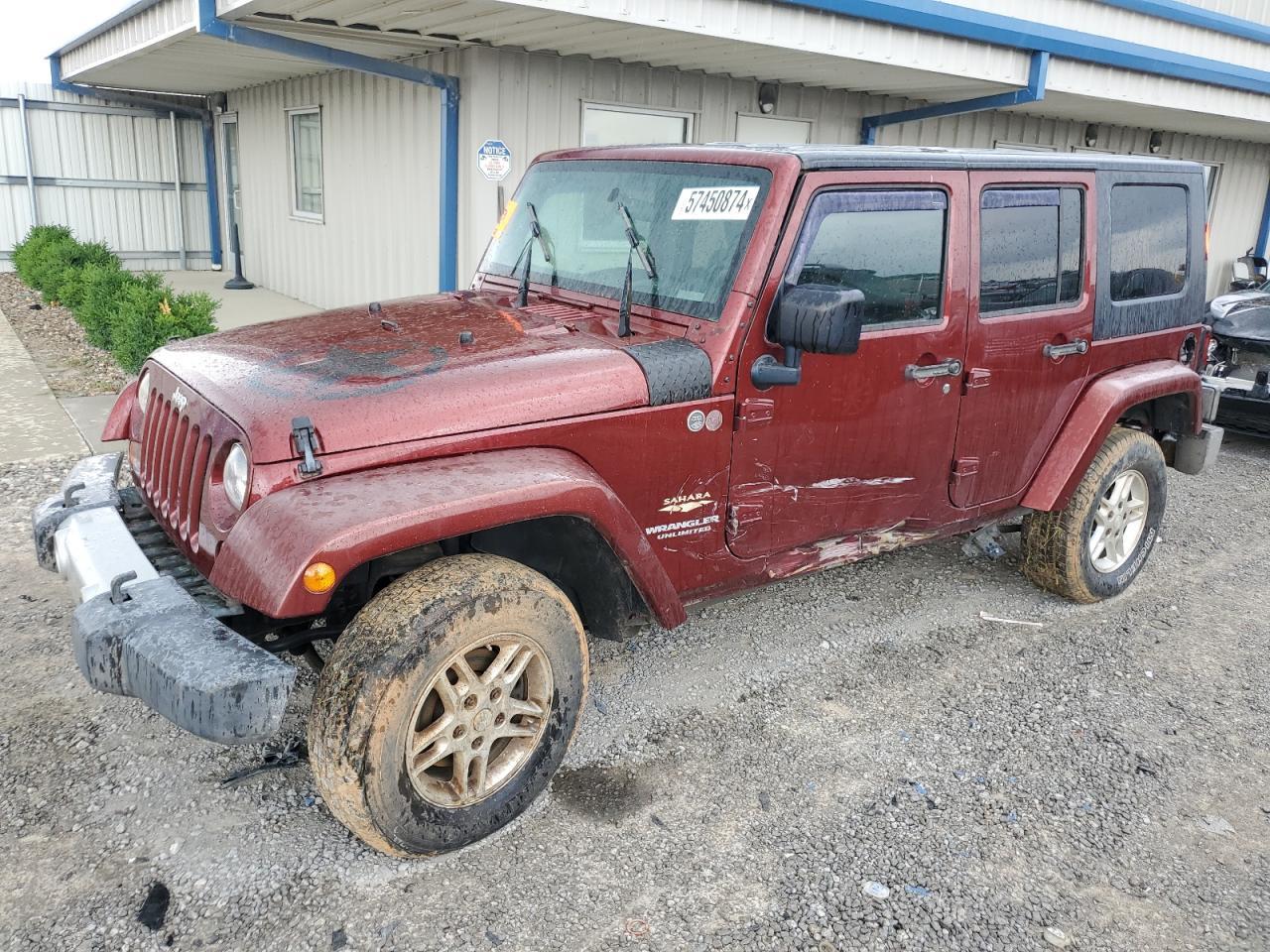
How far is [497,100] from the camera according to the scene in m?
7.84

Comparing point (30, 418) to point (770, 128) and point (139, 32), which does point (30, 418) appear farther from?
point (770, 128)

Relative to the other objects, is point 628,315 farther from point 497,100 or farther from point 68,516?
point 497,100

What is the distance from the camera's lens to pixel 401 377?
279 centimetres

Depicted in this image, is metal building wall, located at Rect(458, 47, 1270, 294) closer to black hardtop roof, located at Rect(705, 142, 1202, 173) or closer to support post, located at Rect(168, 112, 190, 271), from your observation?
black hardtop roof, located at Rect(705, 142, 1202, 173)

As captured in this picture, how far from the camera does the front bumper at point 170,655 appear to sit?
226 cm

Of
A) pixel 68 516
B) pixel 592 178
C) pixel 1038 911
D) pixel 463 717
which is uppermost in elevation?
pixel 592 178

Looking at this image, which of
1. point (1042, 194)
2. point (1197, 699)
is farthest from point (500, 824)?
Result: point (1042, 194)

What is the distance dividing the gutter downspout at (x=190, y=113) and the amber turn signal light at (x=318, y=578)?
1434 centimetres

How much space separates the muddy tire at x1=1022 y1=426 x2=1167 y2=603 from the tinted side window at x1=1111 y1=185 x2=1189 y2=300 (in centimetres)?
69

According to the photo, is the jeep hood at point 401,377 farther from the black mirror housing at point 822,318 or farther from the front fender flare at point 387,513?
the black mirror housing at point 822,318

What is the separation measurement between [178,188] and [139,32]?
5.86 meters

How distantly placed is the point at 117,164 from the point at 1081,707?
15587mm

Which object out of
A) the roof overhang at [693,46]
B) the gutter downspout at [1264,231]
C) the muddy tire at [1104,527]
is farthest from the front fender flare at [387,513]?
the gutter downspout at [1264,231]

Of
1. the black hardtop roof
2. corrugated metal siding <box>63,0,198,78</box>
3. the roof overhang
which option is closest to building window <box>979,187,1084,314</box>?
the black hardtop roof
